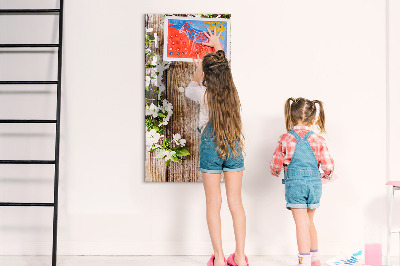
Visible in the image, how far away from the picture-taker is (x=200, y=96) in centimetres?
282

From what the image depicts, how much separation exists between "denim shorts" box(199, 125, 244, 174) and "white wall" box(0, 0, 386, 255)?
0.47 m

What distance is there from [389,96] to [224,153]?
138cm

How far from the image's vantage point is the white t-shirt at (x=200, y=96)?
276 cm

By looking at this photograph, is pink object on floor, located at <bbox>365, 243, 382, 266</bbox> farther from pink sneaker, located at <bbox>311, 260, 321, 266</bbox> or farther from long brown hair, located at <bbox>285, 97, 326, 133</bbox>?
long brown hair, located at <bbox>285, 97, 326, 133</bbox>

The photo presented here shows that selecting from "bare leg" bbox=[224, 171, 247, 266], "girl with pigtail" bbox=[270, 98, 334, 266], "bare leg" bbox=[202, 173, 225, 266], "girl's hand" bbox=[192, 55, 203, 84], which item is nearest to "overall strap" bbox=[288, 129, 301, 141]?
"girl with pigtail" bbox=[270, 98, 334, 266]

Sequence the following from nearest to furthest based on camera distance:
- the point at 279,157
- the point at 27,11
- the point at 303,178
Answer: the point at 303,178 → the point at 279,157 → the point at 27,11

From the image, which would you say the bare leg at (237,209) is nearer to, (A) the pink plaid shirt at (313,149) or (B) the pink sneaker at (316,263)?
(A) the pink plaid shirt at (313,149)

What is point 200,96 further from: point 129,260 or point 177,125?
point 129,260

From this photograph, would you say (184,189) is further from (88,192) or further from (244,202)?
(88,192)

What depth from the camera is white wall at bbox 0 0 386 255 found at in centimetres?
313

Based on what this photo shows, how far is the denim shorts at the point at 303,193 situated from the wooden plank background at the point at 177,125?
738mm

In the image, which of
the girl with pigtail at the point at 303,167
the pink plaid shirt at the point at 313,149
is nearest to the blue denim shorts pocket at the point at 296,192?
the girl with pigtail at the point at 303,167

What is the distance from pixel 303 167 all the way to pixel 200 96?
0.79 metres

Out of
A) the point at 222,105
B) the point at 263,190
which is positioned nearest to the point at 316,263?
the point at 263,190
